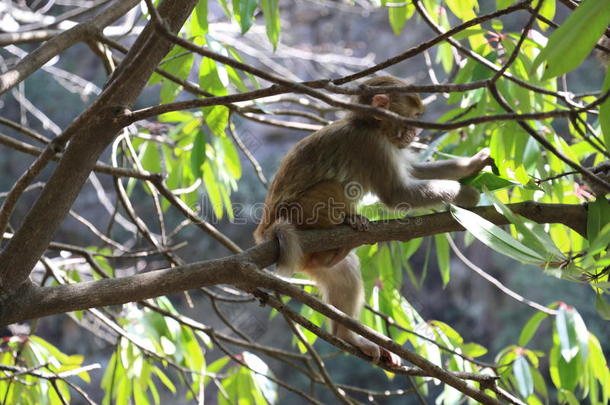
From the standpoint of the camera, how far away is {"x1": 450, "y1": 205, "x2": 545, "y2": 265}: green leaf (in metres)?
1.62

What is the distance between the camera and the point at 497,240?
1710 millimetres

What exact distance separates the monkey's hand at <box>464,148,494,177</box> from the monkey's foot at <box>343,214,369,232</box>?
2.10 ft

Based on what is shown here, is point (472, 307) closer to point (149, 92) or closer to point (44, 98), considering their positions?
point (149, 92)

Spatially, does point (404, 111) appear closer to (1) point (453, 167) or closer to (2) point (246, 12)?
(1) point (453, 167)

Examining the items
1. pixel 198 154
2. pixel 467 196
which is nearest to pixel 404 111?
pixel 467 196

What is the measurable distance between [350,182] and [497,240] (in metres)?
1.48

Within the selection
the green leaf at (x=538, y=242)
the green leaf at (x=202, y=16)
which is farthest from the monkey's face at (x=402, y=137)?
the green leaf at (x=538, y=242)

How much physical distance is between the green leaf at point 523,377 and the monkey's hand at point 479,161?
1.02 meters

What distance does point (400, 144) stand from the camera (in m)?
3.30

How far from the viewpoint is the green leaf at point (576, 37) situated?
1.38 m

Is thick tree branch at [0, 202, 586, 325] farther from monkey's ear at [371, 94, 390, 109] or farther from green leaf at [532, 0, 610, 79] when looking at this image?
monkey's ear at [371, 94, 390, 109]

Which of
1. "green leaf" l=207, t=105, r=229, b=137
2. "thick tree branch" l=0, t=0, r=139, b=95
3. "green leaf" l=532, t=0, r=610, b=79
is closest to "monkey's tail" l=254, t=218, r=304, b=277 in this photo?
"green leaf" l=207, t=105, r=229, b=137

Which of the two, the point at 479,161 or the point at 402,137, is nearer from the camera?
the point at 479,161

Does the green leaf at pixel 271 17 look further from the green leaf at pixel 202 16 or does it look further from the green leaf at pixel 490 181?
the green leaf at pixel 490 181
